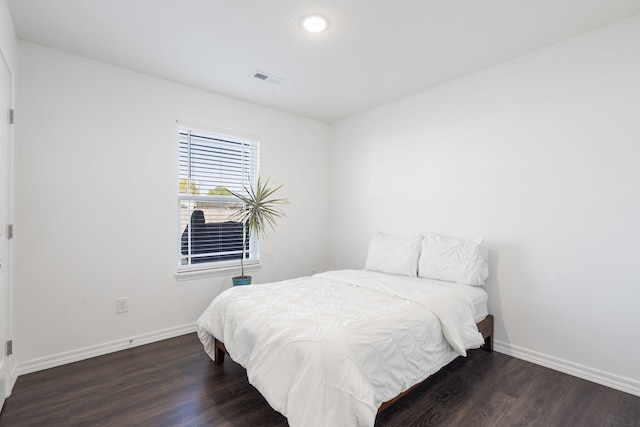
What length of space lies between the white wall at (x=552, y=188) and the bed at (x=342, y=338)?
1.49 feet

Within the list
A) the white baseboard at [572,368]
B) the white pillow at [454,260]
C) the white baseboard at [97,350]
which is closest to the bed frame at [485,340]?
the white baseboard at [572,368]

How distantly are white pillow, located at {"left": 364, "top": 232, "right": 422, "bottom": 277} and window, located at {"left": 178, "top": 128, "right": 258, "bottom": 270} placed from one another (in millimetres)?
1444

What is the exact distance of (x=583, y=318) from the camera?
2.31m

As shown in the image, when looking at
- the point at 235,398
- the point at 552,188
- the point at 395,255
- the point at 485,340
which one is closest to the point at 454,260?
the point at 395,255

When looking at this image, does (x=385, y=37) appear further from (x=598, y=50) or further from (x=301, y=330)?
(x=301, y=330)

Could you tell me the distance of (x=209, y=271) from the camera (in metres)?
3.33

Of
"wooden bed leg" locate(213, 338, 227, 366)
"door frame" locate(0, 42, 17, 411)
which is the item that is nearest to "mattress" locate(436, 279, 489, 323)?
"wooden bed leg" locate(213, 338, 227, 366)

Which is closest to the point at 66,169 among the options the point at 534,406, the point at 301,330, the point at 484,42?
the point at 301,330

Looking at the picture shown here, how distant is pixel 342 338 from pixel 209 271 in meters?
2.20

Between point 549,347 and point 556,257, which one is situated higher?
point 556,257

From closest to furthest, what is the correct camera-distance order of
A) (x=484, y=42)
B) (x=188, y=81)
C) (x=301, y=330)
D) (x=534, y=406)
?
(x=301, y=330) → (x=534, y=406) → (x=484, y=42) → (x=188, y=81)

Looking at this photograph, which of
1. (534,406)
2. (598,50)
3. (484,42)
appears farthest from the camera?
(484,42)

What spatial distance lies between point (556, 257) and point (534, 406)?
111 centimetres

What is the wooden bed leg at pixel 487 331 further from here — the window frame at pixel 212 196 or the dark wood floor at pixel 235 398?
the window frame at pixel 212 196
